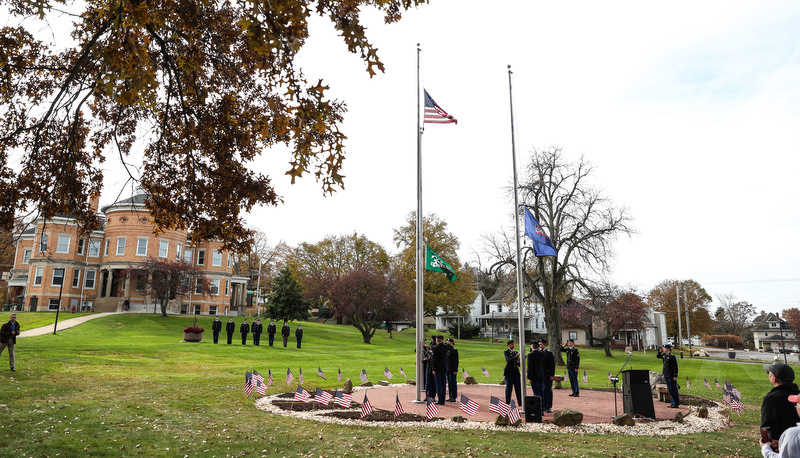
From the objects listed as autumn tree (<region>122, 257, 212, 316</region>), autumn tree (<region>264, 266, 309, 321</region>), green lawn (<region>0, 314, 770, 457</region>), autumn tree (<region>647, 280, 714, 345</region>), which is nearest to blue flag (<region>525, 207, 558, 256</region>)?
green lawn (<region>0, 314, 770, 457</region>)

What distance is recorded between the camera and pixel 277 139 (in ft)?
34.4

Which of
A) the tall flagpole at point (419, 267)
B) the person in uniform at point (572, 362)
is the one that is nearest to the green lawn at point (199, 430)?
the tall flagpole at point (419, 267)

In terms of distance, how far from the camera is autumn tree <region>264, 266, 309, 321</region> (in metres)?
55.1

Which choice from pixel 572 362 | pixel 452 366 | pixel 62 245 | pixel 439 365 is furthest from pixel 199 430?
pixel 62 245

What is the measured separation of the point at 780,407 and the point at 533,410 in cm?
767

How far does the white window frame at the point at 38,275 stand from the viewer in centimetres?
5316

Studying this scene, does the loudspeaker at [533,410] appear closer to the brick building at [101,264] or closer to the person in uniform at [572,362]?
the person in uniform at [572,362]

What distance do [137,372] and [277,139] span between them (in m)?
14.9

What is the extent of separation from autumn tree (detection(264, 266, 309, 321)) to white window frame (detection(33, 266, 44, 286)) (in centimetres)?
2342

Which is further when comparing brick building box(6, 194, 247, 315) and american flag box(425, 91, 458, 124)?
brick building box(6, 194, 247, 315)

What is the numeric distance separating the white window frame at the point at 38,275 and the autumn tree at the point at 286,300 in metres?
23.4

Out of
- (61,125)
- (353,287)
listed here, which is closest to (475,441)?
(61,125)

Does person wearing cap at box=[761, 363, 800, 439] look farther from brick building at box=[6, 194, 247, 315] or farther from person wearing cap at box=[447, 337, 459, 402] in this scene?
brick building at box=[6, 194, 247, 315]

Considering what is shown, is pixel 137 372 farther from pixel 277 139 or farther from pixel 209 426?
pixel 277 139
